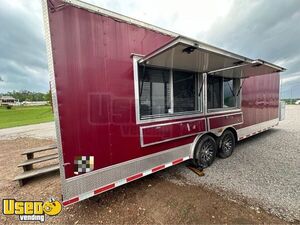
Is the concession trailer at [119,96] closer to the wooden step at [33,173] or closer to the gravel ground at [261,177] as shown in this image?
the gravel ground at [261,177]

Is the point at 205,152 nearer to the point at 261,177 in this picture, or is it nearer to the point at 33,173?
the point at 261,177

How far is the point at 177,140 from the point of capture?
3.21 metres

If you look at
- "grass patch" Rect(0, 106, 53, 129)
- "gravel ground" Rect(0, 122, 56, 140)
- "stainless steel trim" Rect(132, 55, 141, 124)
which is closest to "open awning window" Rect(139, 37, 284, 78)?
"stainless steel trim" Rect(132, 55, 141, 124)

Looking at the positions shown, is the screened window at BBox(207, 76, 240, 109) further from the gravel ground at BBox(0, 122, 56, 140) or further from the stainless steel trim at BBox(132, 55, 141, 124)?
the gravel ground at BBox(0, 122, 56, 140)

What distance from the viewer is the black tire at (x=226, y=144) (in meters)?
4.21

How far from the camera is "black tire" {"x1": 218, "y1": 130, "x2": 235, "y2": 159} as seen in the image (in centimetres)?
421

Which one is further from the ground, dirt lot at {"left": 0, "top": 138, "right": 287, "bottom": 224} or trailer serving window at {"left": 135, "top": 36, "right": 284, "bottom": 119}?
trailer serving window at {"left": 135, "top": 36, "right": 284, "bottom": 119}

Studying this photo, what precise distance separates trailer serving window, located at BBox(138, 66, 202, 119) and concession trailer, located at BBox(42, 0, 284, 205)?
0.07 ft

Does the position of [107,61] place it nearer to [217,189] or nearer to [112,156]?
[112,156]

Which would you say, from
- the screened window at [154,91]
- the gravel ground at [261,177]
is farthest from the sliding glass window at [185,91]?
the gravel ground at [261,177]

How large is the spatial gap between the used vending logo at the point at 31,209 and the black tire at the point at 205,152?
293 cm

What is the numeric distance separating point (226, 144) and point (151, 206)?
9.77 ft

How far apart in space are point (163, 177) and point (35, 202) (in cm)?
255

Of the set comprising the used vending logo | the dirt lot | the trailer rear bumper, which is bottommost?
the used vending logo
